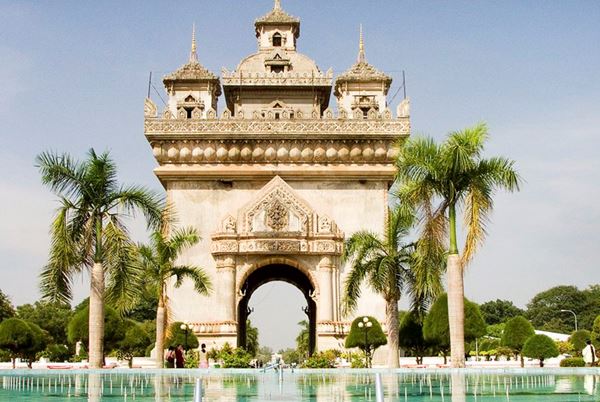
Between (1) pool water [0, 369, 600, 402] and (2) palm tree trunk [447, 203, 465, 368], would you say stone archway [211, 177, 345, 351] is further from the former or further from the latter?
(2) palm tree trunk [447, 203, 465, 368]

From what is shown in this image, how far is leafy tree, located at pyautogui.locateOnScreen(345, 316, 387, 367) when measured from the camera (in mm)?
26297

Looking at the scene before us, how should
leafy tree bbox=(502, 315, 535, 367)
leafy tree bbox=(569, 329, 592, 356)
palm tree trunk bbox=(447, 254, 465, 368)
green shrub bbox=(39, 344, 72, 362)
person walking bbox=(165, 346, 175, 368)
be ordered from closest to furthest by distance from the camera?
1. palm tree trunk bbox=(447, 254, 465, 368)
2. person walking bbox=(165, 346, 175, 368)
3. leafy tree bbox=(502, 315, 535, 367)
4. leafy tree bbox=(569, 329, 592, 356)
5. green shrub bbox=(39, 344, 72, 362)

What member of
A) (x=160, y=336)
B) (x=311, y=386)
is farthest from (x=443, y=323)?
(x=311, y=386)

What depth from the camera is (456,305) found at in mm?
17141

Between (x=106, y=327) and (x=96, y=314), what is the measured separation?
502 inches

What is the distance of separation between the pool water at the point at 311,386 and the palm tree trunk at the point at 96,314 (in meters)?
0.52

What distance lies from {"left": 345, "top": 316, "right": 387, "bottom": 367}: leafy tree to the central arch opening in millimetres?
4994

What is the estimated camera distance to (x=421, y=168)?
17609mm

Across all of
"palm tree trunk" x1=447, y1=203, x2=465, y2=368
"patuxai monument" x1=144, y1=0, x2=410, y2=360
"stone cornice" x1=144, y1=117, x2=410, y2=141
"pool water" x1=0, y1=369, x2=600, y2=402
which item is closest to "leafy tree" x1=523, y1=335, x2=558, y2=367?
"patuxai monument" x1=144, y1=0, x2=410, y2=360

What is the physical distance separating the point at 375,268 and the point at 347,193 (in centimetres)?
969

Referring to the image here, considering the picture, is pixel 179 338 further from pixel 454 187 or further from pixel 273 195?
pixel 454 187

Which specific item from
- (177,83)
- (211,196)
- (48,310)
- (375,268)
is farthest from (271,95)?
(48,310)

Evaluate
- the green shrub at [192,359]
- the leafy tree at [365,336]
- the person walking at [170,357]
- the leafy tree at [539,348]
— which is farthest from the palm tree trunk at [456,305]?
the leafy tree at [539,348]

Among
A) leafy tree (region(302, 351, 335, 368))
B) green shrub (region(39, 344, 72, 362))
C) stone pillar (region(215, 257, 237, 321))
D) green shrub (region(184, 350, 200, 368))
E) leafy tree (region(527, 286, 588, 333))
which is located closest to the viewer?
leafy tree (region(302, 351, 335, 368))
